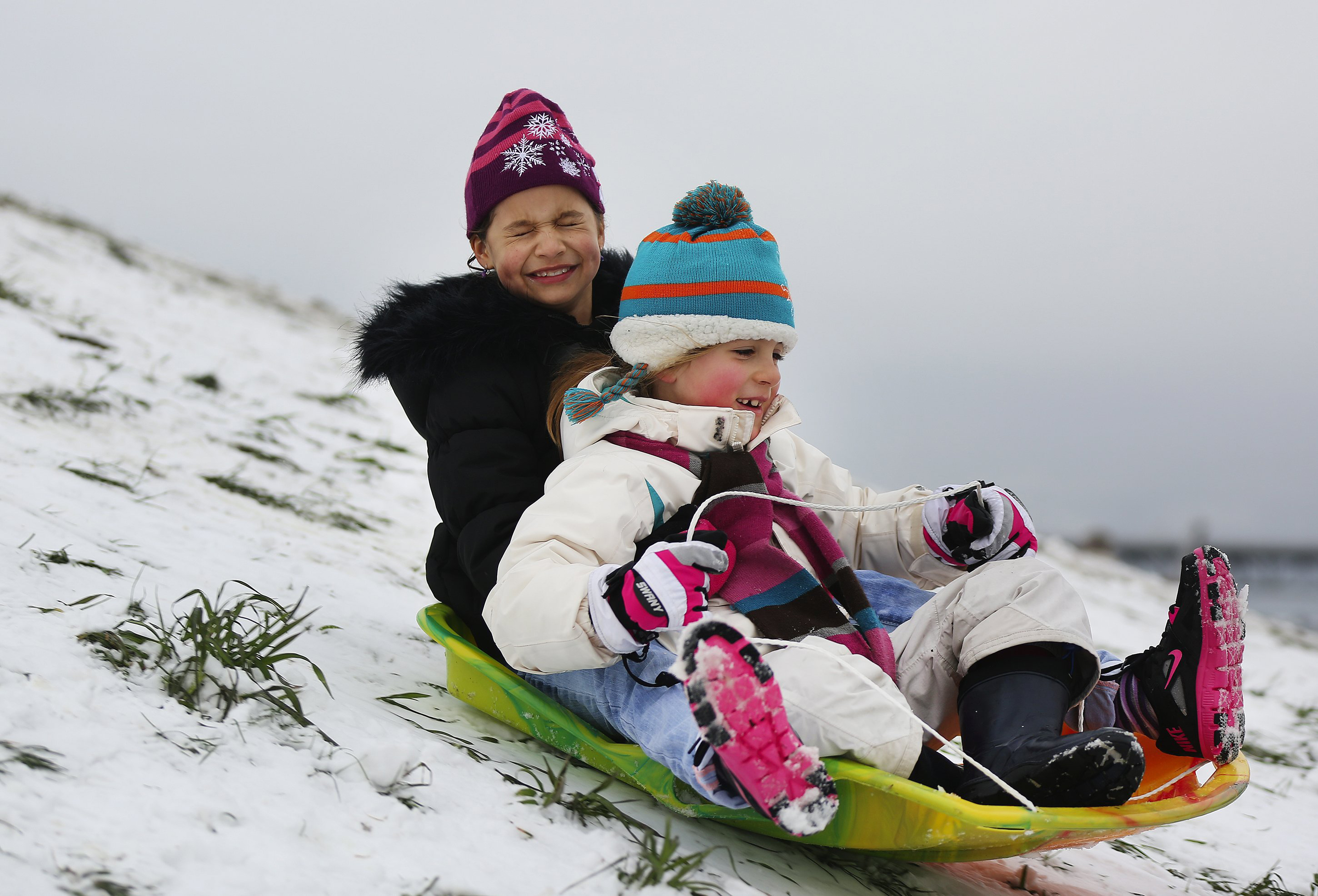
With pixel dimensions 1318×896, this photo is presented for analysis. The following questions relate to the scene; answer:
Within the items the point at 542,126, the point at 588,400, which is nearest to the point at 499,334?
the point at 588,400

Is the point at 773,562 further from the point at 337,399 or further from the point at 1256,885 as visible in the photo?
the point at 337,399

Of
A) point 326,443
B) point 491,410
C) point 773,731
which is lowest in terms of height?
point 326,443

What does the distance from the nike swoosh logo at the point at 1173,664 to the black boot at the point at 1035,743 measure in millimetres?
195

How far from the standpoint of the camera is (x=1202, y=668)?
1585 mm

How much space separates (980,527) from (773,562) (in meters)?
0.52

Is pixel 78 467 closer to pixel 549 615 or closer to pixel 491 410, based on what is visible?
pixel 491 410

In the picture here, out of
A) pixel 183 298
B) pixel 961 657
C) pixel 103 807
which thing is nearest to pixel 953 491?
pixel 961 657

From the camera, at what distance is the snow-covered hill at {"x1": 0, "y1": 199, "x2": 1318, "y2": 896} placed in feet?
3.57

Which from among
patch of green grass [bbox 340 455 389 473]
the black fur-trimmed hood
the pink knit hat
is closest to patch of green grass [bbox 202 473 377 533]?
patch of green grass [bbox 340 455 389 473]

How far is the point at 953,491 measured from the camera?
6.40ft

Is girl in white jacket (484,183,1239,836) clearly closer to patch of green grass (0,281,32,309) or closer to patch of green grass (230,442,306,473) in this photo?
patch of green grass (230,442,306,473)

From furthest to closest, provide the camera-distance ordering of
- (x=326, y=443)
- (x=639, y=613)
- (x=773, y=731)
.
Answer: (x=326, y=443), (x=639, y=613), (x=773, y=731)

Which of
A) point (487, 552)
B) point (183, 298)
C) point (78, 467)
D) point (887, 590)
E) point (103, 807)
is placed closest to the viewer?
point (103, 807)

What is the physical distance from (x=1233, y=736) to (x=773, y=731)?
0.90 m
